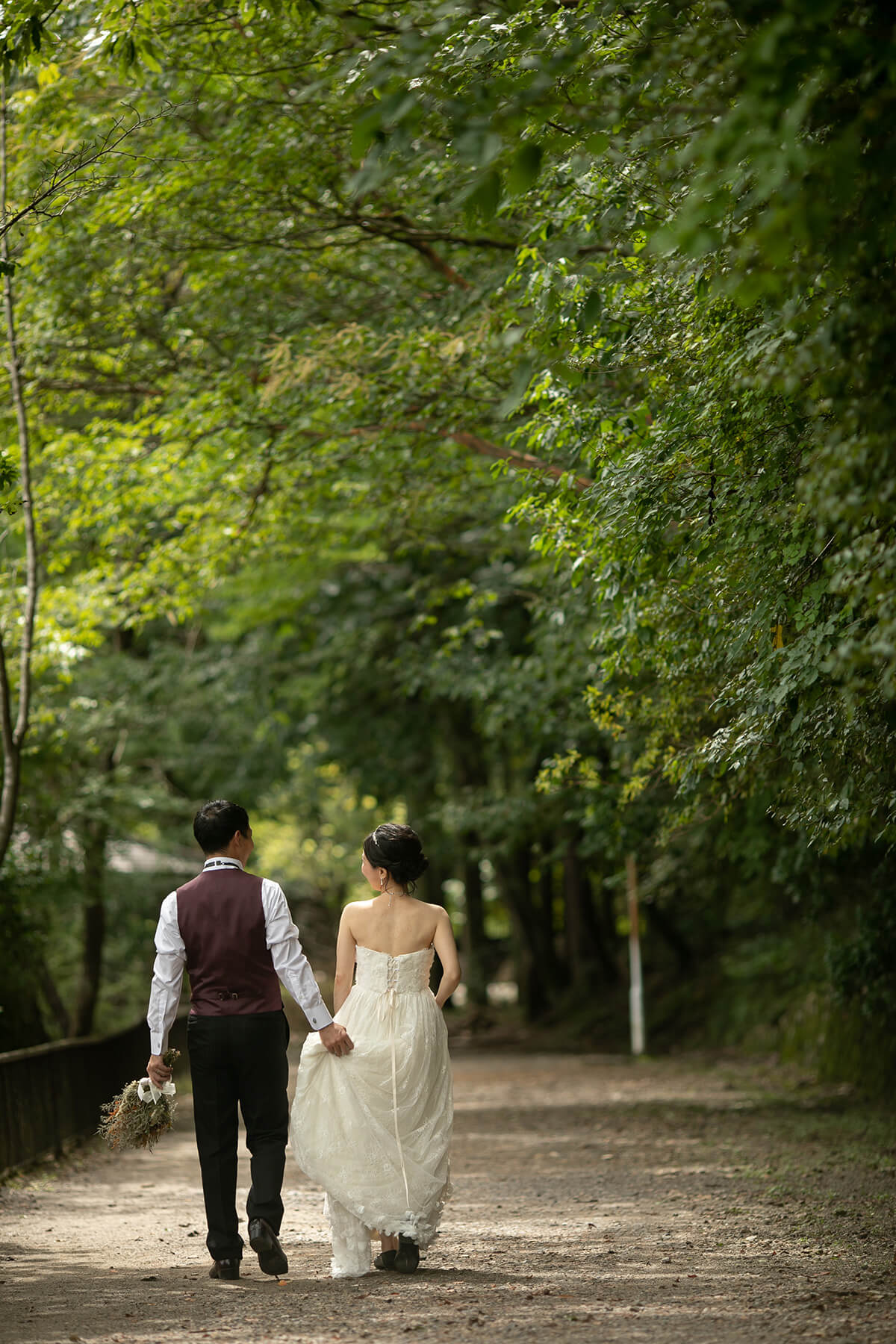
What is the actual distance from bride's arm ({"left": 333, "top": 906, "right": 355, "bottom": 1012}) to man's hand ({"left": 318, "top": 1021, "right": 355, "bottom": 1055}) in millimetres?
202

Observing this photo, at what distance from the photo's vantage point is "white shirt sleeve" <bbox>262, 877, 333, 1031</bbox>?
6062 millimetres

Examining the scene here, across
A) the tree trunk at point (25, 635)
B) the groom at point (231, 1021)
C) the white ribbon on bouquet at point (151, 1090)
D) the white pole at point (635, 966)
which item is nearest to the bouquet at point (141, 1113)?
the white ribbon on bouquet at point (151, 1090)

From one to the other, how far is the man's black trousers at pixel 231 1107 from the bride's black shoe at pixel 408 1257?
1.89 ft

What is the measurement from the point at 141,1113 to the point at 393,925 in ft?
4.81

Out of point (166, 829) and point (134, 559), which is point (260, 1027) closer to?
point (134, 559)

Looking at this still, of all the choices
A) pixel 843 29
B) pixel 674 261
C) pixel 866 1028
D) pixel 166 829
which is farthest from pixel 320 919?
pixel 843 29

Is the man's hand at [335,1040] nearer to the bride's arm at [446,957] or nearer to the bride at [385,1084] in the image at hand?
the bride at [385,1084]

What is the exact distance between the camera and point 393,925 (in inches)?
254

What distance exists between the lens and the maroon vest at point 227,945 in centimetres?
616

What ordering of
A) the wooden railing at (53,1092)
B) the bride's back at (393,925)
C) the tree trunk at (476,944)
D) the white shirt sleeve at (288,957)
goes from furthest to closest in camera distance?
1. the tree trunk at (476,944)
2. the wooden railing at (53,1092)
3. the bride's back at (393,925)
4. the white shirt sleeve at (288,957)

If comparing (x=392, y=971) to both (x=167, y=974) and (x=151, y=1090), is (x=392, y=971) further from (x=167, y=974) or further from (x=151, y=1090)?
(x=151, y=1090)

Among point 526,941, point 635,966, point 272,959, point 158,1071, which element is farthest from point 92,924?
point 526,941

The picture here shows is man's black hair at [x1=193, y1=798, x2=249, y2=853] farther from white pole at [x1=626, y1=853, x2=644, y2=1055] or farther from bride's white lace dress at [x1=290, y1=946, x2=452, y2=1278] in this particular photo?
white pole at [x1=626, y1=853, x2=644, y2=1055]

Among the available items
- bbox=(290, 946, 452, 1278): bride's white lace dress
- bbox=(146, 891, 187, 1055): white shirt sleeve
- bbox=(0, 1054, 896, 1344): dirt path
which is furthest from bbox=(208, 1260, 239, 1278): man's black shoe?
bbox=(146, 891, 187, 1055): white shirt sleeve
